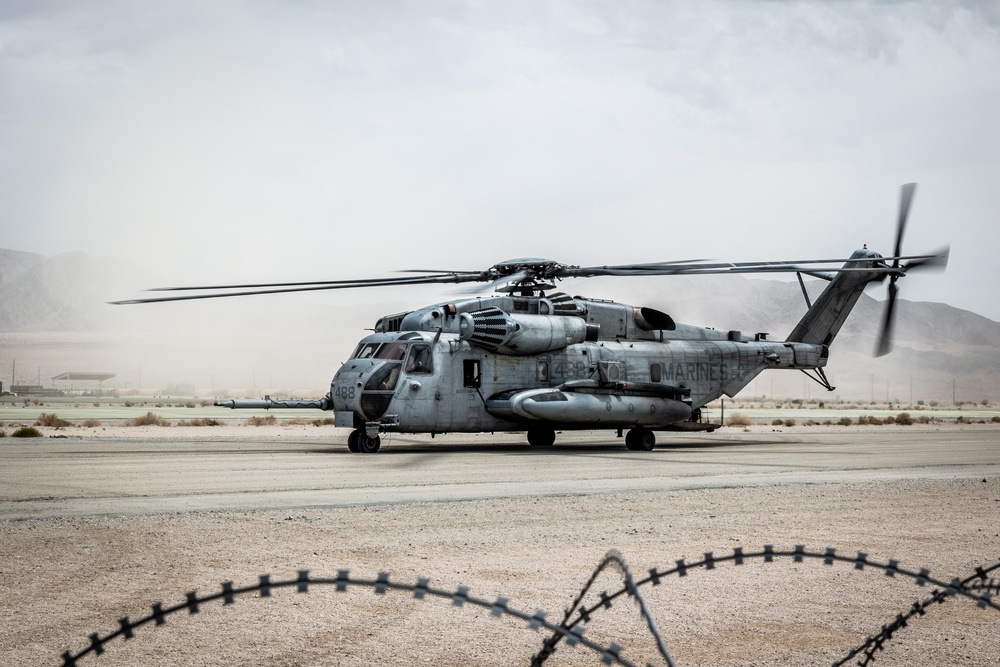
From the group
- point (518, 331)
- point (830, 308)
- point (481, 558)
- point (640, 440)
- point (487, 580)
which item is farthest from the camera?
point (830, 308)

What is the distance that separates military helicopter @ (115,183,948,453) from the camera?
24.8 meters

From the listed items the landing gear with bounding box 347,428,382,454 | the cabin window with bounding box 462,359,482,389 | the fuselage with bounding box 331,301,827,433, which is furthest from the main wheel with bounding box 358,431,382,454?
the cabin window with bounding box 462,359,482,389

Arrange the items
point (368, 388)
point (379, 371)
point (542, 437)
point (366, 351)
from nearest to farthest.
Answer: point (368, 388)
point (379, 371)
point (366, 351)
point (542, 437)

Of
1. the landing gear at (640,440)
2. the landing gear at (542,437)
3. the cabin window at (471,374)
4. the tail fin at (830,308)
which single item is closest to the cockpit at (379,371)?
the cabin window at (471,374)

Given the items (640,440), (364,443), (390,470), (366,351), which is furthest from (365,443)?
(640,440)

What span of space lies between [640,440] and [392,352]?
757 centimetres

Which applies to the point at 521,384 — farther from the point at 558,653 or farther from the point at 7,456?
the point at 558,653

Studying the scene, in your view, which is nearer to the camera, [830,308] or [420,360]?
[420,360]

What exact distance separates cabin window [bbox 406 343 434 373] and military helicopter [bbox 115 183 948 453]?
3 centimetres

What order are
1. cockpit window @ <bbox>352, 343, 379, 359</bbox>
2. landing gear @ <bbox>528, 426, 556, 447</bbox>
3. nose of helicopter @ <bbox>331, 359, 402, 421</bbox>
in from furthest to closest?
landing gear @ <bbox>528, 426, 556, 447</bbox>
cockpit window @ <bbox>352, 343, 379, 359</bbox>
nose of helicopter @ <bbox>331, 359, 402, 421</bbox>

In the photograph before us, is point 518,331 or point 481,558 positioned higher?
point 518,331

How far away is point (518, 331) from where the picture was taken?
85.6ft

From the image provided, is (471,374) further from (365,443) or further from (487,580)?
(487,580)

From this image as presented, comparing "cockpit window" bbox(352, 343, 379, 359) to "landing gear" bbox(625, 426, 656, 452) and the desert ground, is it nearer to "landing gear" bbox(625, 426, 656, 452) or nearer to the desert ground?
the desert ground
